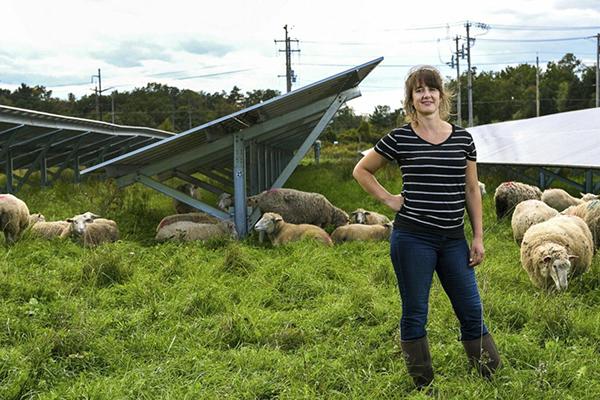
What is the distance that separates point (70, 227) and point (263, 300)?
15.4 ft

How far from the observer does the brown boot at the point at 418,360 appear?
11.2 ft

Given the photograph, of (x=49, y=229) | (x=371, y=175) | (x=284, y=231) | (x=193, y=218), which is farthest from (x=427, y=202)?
(x=49, y=229)

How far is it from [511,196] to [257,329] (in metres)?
7.98

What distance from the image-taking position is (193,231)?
30.3 feet

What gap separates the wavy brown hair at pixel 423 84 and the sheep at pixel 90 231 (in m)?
6.31

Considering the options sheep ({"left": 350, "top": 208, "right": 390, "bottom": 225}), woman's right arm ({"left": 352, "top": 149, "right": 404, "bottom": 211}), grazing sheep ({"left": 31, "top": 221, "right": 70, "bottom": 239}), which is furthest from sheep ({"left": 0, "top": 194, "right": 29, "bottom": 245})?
woman's right arm ({"left": 352, "top": 149, "right": 404, "bottom": 211})

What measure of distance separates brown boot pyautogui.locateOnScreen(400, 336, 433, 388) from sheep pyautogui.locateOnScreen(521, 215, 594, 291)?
2609 mm

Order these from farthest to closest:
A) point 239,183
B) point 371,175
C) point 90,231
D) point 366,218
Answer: point 366,218
point 239,183
point 90,231
point 371,175

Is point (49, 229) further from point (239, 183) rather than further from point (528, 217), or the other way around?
point (528, 217)

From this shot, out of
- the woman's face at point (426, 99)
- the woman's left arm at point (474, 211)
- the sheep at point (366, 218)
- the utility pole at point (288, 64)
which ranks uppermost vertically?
the utility pole at point (288, 64)

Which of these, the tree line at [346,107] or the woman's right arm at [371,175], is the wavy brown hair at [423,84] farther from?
the tree line at [346,107]

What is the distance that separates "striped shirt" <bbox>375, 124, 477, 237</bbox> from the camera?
3.25 metres

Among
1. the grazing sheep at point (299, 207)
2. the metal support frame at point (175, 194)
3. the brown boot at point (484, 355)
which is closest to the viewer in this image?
the brown boot at point (484, 355)

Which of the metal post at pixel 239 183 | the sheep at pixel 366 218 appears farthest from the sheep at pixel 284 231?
the sheep at pixel 366 218
